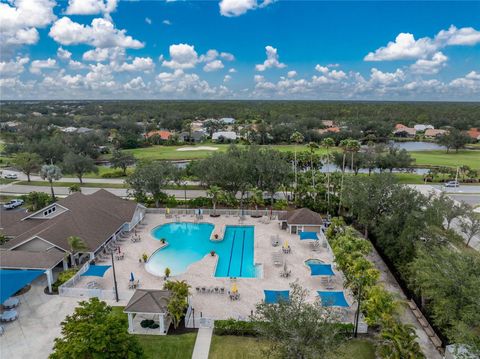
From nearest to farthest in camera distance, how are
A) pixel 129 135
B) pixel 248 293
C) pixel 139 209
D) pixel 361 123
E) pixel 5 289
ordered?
pixel 5 289 → pixel 248 293 → pixel 139 209 → pixel 129 135 → pixel 361 123

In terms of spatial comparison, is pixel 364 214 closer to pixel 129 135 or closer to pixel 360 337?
pixel 360 337

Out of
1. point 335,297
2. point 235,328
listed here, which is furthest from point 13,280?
point 335,297

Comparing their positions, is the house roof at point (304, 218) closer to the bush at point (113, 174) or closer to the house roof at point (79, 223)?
the house roof at point (79, 223)

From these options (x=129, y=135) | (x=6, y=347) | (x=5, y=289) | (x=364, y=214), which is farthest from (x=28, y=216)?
(x=129, y=135)

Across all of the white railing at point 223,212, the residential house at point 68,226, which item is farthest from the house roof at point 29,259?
the white railing at point 223,212

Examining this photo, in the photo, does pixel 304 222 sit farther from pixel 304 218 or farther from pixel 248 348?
pixel 248 348

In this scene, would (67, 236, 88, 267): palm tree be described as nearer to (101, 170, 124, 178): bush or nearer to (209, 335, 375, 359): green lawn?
(209, 335, 375, 359): green lawn

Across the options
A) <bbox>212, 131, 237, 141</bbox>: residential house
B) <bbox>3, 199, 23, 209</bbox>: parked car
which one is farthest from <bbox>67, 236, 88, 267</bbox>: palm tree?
<bbox>212, 131, 237, 141</bbox>: residential house
